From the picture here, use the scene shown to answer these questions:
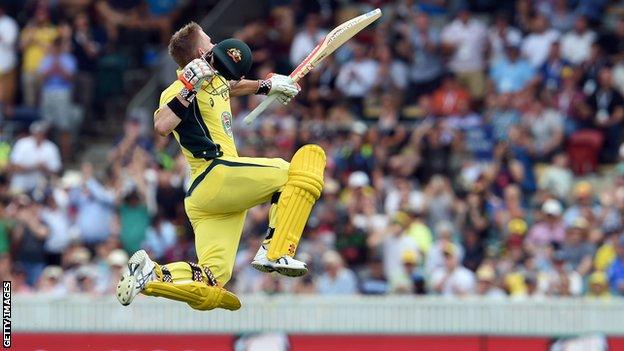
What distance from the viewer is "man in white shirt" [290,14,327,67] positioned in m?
21.8

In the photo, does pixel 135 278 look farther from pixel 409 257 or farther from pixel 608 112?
pixel 608 112

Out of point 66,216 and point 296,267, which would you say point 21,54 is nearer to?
point 66,216

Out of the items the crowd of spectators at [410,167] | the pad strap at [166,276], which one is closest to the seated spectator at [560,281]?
the crowd of spectators at [410,167]

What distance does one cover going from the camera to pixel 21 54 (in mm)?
22516

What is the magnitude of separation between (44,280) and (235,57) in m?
7.00

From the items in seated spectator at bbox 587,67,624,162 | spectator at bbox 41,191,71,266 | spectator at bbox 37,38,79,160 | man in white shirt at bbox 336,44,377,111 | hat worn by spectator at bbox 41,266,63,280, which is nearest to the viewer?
hat worn by spectator at bbox 41,266,63,280

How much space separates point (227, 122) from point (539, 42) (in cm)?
888

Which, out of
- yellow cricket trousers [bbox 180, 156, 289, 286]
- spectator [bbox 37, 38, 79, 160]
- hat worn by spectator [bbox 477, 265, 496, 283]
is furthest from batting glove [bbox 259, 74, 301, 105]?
spectator [bbox 37, 38, 79, 160]

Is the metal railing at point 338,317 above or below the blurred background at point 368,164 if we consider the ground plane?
below

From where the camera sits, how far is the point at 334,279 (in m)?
18.4

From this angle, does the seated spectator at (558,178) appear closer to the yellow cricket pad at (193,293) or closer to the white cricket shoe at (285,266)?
the white cricket shoe at (285,266)

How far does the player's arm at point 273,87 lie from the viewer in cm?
Result: 1316

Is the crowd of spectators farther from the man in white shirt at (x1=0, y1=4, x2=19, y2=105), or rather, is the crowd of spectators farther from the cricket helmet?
the cricket helmet

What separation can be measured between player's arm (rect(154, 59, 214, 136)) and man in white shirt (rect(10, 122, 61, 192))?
8386 mm
